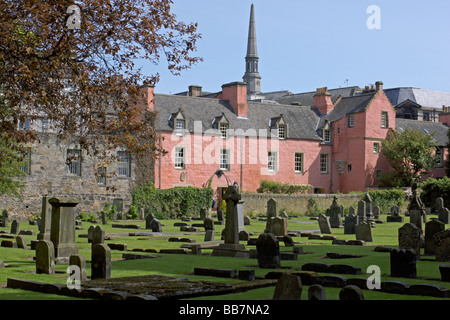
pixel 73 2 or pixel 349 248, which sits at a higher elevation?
pixel 73 2

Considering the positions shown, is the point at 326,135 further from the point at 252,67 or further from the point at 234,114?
the point at 252,67

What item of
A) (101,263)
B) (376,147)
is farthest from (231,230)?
(376,147)

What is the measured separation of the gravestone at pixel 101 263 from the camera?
48.6ft

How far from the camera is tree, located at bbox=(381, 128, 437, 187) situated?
6134cm

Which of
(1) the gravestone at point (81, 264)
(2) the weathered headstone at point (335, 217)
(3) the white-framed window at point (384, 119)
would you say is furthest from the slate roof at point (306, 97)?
(1) the gravestone at point (81, 264)

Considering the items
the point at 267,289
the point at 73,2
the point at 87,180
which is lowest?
the point at 267,289

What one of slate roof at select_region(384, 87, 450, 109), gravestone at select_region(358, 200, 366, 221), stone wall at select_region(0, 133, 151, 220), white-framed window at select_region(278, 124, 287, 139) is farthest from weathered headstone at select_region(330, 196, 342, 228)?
slate roof at select_region(384, 87, 450, 109)

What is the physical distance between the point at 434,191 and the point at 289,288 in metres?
44.8

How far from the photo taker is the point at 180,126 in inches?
2058

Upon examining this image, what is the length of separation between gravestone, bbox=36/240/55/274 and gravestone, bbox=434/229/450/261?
33.8ft
